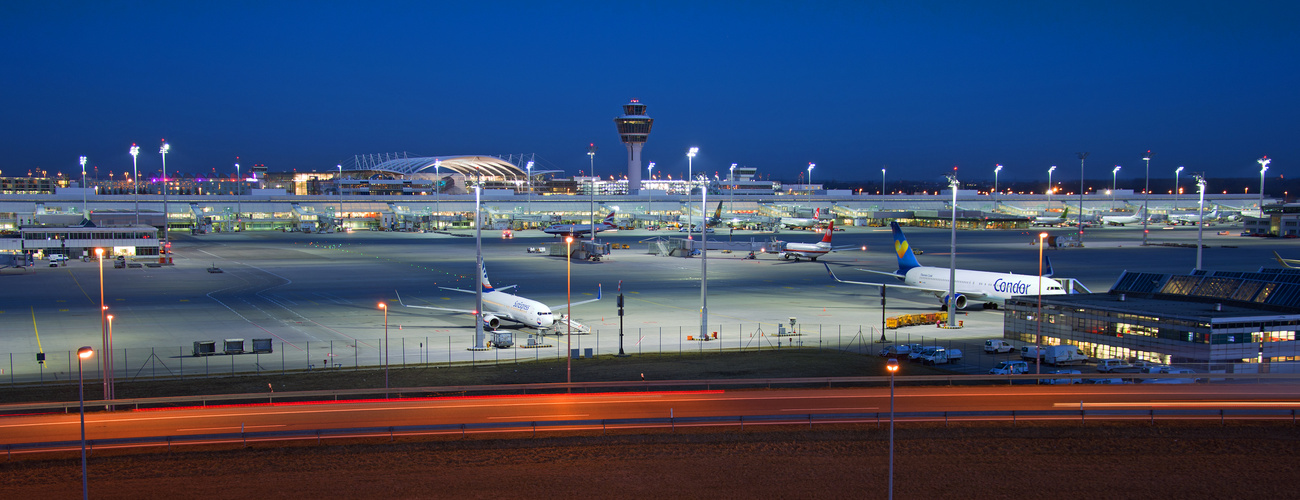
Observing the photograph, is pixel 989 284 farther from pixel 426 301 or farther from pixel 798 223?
pixel 798 223

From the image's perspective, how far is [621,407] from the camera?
27656 mm

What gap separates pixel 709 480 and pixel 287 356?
25.1 m

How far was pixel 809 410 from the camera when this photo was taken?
27250mm

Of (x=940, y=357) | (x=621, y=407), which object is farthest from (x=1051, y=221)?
(x=621, y=407)

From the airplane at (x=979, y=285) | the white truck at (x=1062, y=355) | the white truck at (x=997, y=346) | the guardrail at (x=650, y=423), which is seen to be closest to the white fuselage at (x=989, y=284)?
the airplane at (x=979, y=285)

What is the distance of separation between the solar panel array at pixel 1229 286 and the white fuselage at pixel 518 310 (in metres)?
31.7

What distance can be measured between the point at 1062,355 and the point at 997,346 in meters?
3.14

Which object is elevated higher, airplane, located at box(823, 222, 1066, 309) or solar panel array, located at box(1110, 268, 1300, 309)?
solar panel array, located at box(1110, 268, 1300, 309)

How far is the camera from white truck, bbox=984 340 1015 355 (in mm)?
39219

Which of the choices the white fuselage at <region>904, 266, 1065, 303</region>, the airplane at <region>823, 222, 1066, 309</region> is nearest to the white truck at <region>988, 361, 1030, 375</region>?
the airplane at <region>823, 222, 1066, 309</region>

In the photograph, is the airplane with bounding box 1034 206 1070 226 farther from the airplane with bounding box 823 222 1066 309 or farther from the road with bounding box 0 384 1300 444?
the road with bounding box 0 384 1300 444

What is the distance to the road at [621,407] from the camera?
25188mm

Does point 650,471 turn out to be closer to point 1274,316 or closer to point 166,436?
point 166,436

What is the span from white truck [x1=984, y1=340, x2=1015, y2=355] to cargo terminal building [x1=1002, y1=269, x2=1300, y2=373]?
187 centimetres
